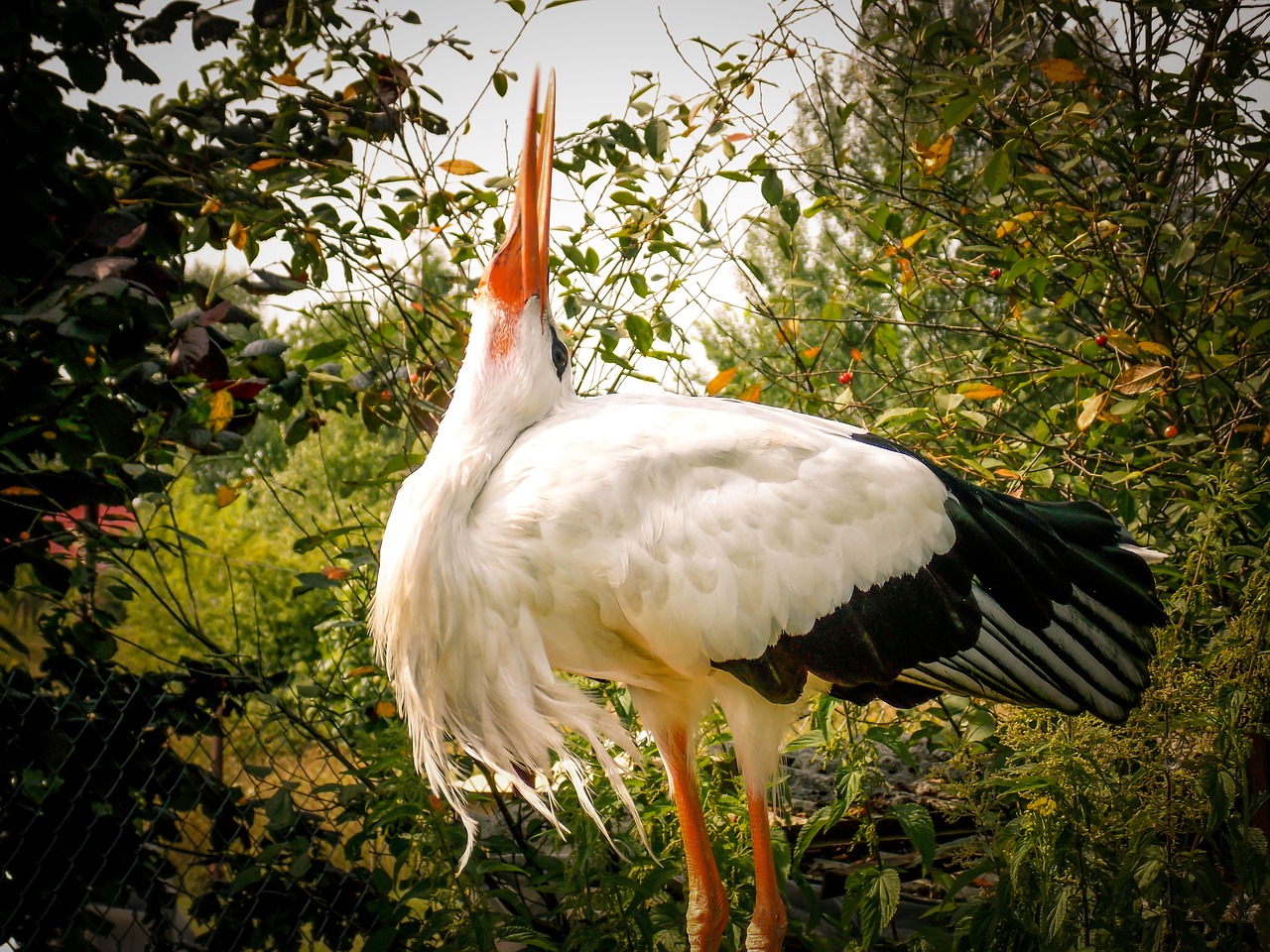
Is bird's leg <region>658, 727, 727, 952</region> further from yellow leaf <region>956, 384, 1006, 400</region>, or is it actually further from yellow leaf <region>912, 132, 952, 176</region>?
yellow leaf <region>912, 132, 952, 176</region>

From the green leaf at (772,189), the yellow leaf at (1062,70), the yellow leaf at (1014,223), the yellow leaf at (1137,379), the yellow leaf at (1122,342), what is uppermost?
the yellow leaf at (1062,70)

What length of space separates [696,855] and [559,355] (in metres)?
1.20

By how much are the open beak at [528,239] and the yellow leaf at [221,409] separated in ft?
2.26

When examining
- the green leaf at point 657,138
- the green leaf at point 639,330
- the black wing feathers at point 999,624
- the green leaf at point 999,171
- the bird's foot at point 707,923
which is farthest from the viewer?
the green leaf at point 639,330

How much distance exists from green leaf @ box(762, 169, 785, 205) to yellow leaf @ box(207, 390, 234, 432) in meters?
1.48

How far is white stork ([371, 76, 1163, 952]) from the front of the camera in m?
1.96

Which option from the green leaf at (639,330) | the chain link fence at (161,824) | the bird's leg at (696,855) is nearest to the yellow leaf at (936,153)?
the green leaf at (639,330)

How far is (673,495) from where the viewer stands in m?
2.02

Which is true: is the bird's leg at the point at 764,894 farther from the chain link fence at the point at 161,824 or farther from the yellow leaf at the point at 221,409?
the yellow leaf at the point at 221,409

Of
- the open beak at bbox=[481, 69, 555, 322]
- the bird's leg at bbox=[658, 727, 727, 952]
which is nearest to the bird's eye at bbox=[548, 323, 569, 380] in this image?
the open beak at bbox=[481, 69, 555, 322]

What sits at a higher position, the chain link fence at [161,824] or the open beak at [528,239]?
the open beak at [528,239]

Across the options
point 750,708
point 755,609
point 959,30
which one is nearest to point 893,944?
point 750,708

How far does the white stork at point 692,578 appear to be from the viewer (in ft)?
6.43

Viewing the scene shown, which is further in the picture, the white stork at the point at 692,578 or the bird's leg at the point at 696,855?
the bird's leg at the point at 696,855
